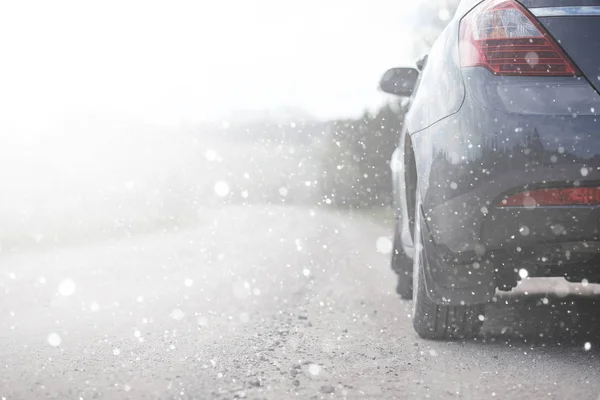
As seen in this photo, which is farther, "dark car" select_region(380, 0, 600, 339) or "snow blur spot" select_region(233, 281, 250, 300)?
"snow blur spot" select_region(233, 281, 250, 300)

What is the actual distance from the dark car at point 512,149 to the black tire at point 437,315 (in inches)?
5.5

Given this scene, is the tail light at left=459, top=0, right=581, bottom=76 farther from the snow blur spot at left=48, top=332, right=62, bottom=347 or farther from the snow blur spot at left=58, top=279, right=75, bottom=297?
the snow blur spot at left=58, top=279, right=75, bottom=297

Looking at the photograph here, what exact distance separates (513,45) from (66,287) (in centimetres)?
509

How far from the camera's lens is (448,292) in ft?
11.1

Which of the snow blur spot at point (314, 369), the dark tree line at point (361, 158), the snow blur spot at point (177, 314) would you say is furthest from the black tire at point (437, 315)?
the dark tree line at point (361, 158)

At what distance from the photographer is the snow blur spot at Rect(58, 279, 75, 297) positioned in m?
6.23

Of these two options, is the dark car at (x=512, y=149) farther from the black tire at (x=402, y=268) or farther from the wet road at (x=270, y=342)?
the black tire at (x=402, y=268)

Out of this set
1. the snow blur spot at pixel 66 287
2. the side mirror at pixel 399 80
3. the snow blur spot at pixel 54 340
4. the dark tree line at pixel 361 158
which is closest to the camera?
the snow blur spot at pixel 54 340

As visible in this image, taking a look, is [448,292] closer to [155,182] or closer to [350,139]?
[155,182]

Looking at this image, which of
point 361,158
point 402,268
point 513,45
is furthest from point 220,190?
point 513,45

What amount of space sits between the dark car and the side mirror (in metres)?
1.31

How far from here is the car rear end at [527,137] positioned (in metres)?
2.84

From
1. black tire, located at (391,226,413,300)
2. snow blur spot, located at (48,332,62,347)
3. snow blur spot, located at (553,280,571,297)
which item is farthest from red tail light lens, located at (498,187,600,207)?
snow blur spot, located at (553,280,571,297)

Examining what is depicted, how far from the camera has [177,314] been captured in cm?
502
